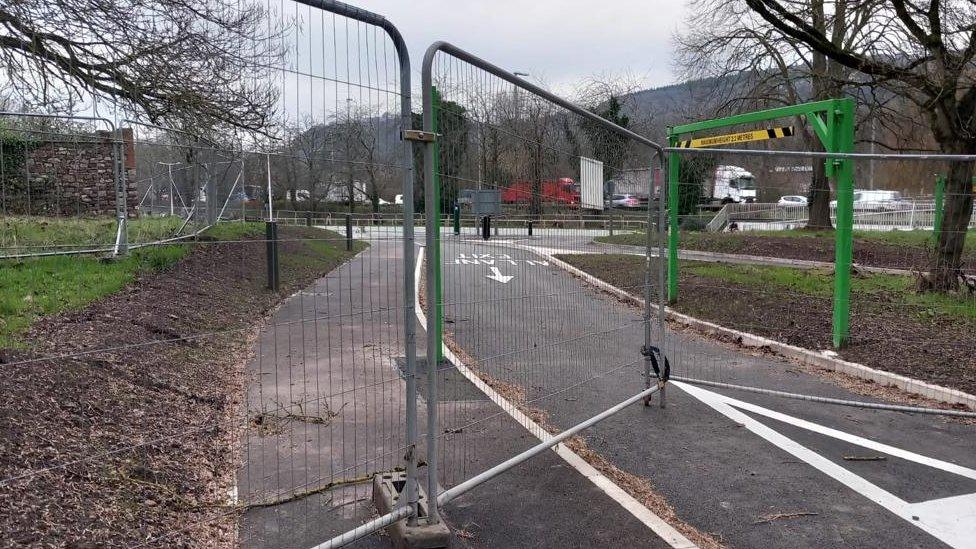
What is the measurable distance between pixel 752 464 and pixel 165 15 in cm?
903

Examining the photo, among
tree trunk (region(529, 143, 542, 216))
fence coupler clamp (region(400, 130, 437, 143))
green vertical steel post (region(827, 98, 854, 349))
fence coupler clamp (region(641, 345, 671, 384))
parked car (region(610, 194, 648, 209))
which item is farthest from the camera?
green vertical steel post (region(827, 98, 854, 349))

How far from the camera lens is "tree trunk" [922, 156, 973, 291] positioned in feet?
31.9

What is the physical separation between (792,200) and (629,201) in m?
4.80

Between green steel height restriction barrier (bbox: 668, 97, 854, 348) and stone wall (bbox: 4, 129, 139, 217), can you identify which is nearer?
stone wall (bbox: 4, 129, 139, 217)

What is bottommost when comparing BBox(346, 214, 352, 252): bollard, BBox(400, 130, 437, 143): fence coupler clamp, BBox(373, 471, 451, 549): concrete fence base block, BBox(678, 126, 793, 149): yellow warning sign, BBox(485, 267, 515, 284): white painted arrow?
BBox(373, 471, 451, 549): concrete fence base block

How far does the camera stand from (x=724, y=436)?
18.8 feet

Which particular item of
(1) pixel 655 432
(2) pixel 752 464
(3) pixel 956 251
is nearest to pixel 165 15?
(1) pixel 655 432

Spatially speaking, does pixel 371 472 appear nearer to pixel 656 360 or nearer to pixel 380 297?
pixel 380 297

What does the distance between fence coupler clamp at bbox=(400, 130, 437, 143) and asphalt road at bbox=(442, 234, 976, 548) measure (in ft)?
2.58

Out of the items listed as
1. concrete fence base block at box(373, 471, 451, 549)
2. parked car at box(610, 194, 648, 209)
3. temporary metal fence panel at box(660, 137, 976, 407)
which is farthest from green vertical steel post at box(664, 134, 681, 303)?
concrete fence base block at box(373, 471, 451, 549)

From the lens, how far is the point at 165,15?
9180mm

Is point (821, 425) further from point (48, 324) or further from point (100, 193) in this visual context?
point (100, 193)

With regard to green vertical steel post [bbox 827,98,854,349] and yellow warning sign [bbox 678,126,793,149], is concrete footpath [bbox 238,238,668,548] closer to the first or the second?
green vertical steel post [bbox 827,98,854,349]

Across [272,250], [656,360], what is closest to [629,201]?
[656,360]
